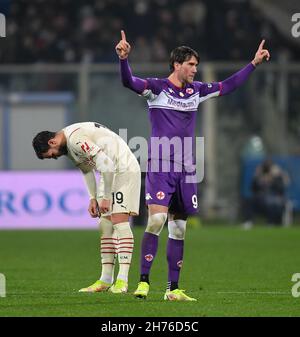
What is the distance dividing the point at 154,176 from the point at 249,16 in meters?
19.5

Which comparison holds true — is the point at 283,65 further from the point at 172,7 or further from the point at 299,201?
the point at 172,7

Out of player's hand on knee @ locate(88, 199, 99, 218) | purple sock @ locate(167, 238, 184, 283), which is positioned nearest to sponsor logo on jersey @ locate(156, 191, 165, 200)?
purple sock @ locate(167, 238, 184, 283)

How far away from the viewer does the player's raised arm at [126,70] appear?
9.75 metres

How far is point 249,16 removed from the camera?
2911 centimetres

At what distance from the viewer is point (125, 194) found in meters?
11.0

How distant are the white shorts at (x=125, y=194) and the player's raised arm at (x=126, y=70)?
1232 millimetres

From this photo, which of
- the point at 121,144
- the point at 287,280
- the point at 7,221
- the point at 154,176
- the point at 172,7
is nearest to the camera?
the point at 154,176

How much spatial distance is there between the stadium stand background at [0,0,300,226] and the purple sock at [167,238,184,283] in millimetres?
13951

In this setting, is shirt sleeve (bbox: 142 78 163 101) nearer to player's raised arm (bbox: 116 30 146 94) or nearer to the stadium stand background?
player's raised arm (bbox: 116 30 146 94)

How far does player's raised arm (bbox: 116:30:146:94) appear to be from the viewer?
975cm

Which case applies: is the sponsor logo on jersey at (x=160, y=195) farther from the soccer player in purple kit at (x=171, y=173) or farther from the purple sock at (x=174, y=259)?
the purple sock at (x=174, y=259)

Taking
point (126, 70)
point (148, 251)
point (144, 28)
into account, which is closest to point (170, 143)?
point (126, 70)

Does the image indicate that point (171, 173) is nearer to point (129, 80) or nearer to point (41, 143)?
point (129, 80)
